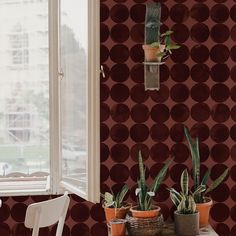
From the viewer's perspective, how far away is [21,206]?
130 inches

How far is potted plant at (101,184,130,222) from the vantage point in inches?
121

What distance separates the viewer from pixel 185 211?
304 cm

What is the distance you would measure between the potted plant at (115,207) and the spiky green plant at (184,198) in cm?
28

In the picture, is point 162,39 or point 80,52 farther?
point 162,39

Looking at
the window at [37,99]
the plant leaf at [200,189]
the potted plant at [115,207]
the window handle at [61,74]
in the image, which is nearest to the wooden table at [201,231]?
the potted plant at [115,207]

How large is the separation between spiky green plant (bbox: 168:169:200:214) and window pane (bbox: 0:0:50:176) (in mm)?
906

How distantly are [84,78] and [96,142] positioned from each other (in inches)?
15.0

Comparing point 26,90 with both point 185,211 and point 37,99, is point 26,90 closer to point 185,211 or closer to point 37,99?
point 37,99

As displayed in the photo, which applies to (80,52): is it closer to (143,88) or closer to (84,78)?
(84,78)

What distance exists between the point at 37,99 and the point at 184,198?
Answer: 3.73ft

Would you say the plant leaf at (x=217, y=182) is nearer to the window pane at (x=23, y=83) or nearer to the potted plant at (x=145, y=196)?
the potted plant at (x=145, y=196)

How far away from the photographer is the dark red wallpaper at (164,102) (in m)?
3.28

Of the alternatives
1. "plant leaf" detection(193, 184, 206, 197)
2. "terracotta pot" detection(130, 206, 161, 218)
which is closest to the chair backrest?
"terracotta pot" detection(130, 206, 161, 218)

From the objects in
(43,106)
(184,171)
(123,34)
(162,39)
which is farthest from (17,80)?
(184,171)
